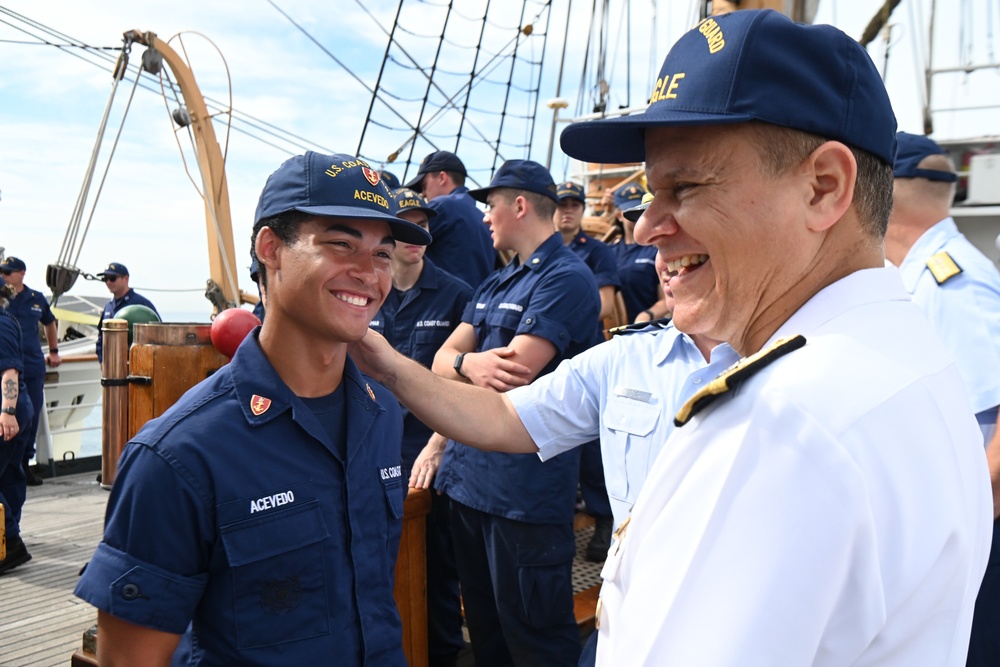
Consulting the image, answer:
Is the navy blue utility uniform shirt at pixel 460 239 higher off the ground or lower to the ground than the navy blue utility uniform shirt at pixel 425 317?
higher

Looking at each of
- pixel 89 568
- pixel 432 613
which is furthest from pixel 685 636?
pixel 432 613

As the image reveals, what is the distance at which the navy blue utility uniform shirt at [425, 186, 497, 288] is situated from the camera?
14.6ft

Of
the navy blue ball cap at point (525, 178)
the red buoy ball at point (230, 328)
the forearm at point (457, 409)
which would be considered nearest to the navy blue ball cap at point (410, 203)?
the navy blue ball cap at point (525, 178)

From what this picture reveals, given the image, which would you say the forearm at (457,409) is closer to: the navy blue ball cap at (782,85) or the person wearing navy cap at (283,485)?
the person wearing navy cap at (283,485)

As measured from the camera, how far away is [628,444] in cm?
195

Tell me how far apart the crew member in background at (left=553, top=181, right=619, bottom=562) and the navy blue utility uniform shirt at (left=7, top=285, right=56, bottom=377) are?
213 inches

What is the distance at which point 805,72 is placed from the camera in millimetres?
833

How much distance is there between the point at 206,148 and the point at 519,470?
23.9 ft

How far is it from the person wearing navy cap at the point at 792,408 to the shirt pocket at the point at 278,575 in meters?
0.88

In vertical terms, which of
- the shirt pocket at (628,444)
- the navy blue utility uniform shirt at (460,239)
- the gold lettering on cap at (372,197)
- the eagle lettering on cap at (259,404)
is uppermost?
the navy blue utility uniform shirt at (460,239)

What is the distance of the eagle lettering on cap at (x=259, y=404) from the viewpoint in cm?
164

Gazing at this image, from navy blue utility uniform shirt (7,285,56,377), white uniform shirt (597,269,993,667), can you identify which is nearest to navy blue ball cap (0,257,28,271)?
navy blue utility uniform shirt (7,285,56,377)

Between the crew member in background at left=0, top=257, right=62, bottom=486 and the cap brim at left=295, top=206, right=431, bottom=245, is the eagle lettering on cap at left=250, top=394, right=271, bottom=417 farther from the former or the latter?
the crew member in background at left=0, top=257, right=62, bottom=486

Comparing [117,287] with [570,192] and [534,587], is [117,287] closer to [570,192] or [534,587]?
[570,192]
